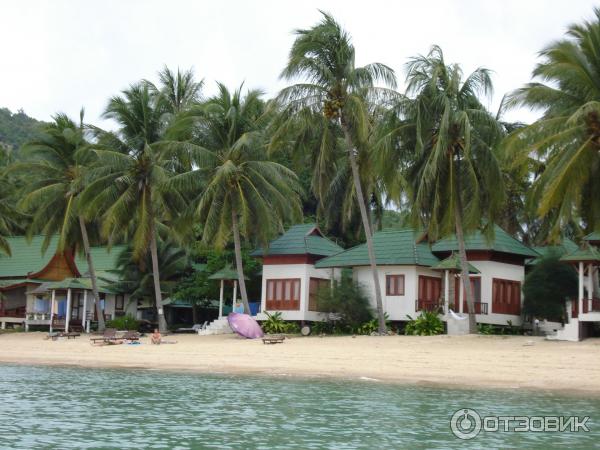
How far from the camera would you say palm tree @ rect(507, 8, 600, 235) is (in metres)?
25.2

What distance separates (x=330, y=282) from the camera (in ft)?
135

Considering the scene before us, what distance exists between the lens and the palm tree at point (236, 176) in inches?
1508

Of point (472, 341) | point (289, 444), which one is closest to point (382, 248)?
point (472, 341)

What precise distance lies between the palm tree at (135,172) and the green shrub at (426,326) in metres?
13.2

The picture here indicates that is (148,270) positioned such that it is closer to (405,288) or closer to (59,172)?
(59,172)

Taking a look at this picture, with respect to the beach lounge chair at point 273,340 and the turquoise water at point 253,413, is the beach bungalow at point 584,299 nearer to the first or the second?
the turquoise water at point 253,413

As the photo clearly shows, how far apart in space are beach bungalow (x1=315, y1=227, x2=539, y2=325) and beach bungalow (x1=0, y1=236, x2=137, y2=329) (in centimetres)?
1624

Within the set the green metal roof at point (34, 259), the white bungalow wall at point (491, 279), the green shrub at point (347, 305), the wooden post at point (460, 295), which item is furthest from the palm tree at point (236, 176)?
the green metal roof at point (34, 259)

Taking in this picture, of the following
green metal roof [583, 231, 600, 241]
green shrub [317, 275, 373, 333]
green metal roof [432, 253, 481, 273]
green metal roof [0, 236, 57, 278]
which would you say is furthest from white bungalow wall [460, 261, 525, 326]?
green metal roof [0, 236, 57, 278]

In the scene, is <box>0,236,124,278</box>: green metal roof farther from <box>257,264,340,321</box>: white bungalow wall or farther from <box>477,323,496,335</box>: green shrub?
<box>477,323,496,335</box>: green shrub

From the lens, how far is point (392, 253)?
3884 centimetres

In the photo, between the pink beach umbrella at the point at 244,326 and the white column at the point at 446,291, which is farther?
the pink beach umbrella at the point at 244,326

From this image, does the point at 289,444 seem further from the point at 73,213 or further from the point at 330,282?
the point at 73,213

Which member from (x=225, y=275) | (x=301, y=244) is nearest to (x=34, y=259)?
(x=225, y=275)
